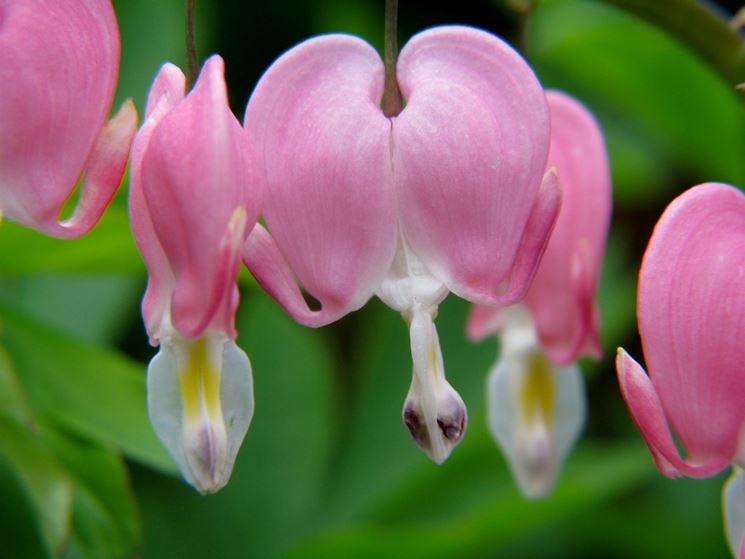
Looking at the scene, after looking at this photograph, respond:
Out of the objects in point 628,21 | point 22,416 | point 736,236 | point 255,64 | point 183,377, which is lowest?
point 255,64

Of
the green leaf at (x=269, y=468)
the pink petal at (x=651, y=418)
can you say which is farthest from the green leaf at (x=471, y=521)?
the pink petal at (x=651, y=418)

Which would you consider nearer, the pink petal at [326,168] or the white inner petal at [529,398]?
the pink petal at [326,168]

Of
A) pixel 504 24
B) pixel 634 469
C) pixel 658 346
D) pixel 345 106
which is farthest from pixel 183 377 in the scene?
pixel 504 24

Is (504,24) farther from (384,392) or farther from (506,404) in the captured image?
(506,404)

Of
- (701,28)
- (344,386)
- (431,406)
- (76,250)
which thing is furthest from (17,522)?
(344,386)

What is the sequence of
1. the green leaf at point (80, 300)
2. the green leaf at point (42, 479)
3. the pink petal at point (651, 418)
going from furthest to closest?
the green leaf at point (80, 300)
the green leaf at point (42, 479)
the pink petal at point (651, 418)

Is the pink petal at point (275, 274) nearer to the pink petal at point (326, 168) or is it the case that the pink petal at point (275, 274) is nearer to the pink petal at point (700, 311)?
the pink petal at point (326, 168)

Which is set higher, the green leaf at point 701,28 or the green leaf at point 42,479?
the green leaf at point 701,28
